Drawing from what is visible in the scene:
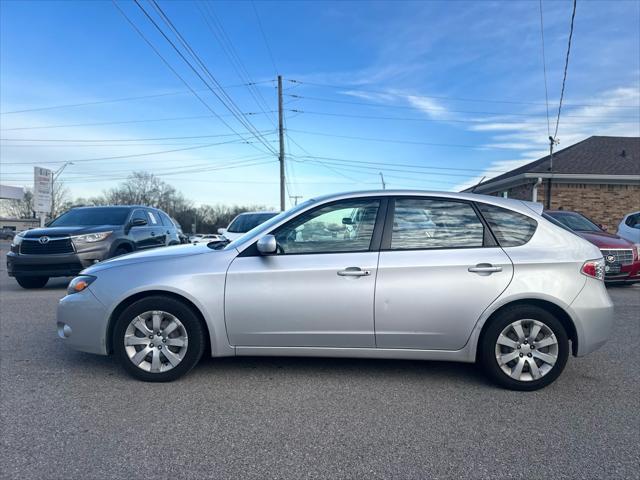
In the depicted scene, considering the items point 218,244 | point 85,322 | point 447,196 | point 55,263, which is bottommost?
point 85,322

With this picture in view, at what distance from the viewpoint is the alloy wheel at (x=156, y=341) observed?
3523 mm

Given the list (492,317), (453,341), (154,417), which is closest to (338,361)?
(453,341)

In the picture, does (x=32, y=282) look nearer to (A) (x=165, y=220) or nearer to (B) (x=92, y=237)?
(B) (x=92, y=237)

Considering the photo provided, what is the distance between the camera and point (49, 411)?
3.04 m

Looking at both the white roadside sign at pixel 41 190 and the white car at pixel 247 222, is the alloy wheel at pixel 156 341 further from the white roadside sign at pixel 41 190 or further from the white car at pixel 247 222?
the white roadside sign at pixel 41 190

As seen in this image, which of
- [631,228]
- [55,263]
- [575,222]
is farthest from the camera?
[631,228]

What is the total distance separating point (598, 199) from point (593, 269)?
1874 centimetres

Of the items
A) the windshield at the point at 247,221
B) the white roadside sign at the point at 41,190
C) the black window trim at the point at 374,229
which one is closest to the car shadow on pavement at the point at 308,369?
the black window trim at the point at 374,229

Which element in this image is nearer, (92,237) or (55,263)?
(55,263)

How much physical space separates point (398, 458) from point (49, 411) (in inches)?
97.3

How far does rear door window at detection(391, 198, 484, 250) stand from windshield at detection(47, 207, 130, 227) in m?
7.00

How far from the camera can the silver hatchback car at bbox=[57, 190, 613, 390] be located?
3439 mm

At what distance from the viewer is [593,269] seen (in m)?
3.54

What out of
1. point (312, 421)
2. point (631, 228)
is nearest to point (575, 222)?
point (631, 228)
